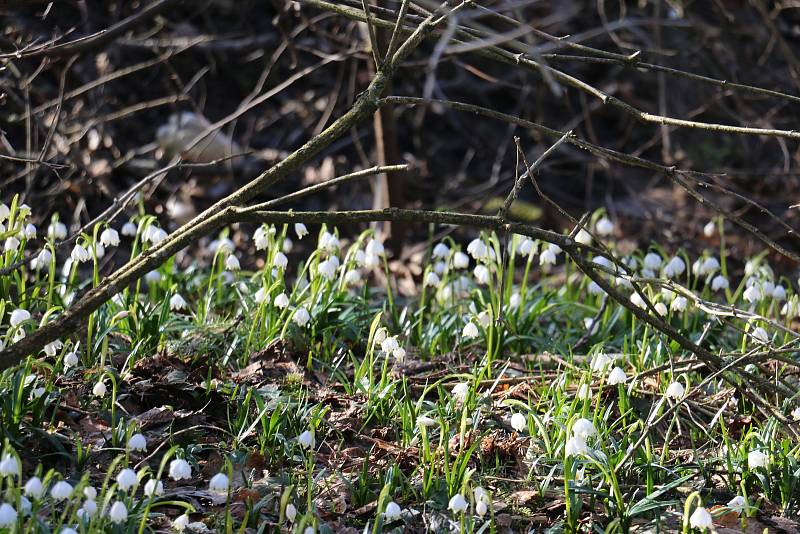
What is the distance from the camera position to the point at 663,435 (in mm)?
3088

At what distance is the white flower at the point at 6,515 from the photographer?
205 cm

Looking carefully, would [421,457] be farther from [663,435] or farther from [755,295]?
[755,295]

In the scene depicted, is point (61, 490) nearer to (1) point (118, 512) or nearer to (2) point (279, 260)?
(1) point (118, 512)

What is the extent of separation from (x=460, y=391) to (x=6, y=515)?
1.44 m

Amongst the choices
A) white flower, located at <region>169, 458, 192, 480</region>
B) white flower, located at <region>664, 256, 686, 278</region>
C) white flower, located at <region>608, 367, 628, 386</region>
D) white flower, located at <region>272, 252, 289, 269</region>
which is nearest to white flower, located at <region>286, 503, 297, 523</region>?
white flower, located at <region>169, 458, 192, 480</region>

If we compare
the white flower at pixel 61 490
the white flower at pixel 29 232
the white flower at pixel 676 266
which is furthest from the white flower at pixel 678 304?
the white flower at pixel 29 232

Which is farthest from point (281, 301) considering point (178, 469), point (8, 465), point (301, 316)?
point (8, 465)

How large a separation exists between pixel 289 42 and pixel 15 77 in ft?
5.65

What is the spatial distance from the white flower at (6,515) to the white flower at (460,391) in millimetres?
1411

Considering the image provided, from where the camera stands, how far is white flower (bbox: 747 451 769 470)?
269 centimetres

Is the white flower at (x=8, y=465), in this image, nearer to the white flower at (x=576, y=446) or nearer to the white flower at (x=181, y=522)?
the white flower at (x=181, y=522)

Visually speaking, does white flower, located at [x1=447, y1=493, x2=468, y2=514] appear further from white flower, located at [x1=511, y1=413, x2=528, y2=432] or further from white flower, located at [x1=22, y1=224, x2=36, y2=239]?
white flower, located at [x1=22, y1=224, x2=36, y2=239]

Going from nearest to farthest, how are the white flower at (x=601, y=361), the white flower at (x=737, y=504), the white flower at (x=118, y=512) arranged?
the white flower at (x=118, y=512) < the white flower at (x=737, y=504) < the white flower at (x=601, y=361)

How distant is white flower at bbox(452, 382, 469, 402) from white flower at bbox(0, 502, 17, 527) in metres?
1.41
